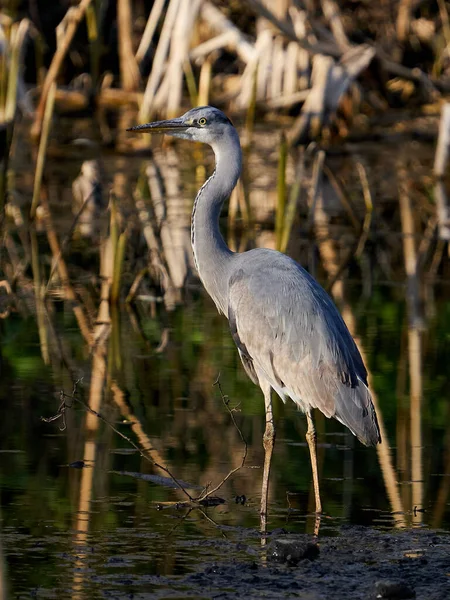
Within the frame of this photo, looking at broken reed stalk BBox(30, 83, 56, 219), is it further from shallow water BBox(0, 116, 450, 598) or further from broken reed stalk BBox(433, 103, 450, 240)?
broken reed stalk BBox(433, 103, 450, 240)

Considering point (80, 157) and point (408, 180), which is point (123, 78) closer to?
point (80, 157)

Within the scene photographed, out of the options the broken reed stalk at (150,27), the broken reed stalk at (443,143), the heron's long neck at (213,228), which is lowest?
the heron's long neck at (213,228)

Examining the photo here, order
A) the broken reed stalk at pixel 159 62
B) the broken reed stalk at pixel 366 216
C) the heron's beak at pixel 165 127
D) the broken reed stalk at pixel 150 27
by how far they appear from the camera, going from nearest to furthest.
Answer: the heron's beak at pixel 165 127 < the broken reed stalk at pixel 366 216 < the broken reed stalk at pixel 159 62 < the broken reed stalk at pixel 150 27

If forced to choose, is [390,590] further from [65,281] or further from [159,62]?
[159,62]

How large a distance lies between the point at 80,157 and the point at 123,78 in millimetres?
2697

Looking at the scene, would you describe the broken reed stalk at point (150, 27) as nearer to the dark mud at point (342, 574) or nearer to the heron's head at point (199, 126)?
the heron's head at point (199, 126)

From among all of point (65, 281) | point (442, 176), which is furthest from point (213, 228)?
point (442, 176)

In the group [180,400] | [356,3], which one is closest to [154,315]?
[180,400]

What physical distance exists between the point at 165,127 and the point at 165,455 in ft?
4.93

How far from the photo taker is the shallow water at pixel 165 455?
457 cm

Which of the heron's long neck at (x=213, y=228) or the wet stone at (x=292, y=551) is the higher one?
the heron's long neck at (x=213, y=228)

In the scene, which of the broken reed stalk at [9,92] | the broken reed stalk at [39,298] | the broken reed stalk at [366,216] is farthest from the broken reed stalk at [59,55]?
the broken reed stalk at [366,216]

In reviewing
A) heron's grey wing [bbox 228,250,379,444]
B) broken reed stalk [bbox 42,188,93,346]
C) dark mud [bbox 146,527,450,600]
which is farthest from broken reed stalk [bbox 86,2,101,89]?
dark mud [bbox 146,527,450,600]

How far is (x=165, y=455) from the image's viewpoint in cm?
575
